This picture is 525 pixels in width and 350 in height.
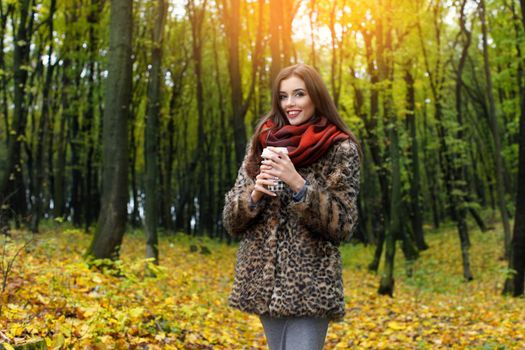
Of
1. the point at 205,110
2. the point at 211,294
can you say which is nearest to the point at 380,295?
the point at 211,294

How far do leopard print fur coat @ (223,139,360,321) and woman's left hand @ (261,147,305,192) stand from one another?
0.07 meters

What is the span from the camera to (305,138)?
2770 millimetres

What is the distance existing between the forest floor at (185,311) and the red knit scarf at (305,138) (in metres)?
2.14

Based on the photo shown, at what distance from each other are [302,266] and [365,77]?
19.3m

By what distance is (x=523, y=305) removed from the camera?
34.8 ft

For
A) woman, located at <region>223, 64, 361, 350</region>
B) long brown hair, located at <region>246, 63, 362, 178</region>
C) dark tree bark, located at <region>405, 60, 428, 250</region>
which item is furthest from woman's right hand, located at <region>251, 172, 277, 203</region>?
dark tree bark, located at <region>405, 60, 428, 250</region>

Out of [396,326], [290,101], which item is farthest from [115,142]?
[290,101]

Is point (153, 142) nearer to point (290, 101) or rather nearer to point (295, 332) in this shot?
point (290, 101)

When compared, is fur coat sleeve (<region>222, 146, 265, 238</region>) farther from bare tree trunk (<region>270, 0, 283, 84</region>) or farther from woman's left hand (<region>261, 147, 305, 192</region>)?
bare tree trunk (<region>270, 0, 283, 84</region>)

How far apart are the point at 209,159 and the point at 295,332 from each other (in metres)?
26.1

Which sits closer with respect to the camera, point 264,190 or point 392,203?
point 264,190

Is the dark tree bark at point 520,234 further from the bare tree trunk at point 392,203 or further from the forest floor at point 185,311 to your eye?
the bare tree trunk at point 392,203

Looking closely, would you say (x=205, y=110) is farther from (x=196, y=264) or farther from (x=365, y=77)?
(x=196, y=264)

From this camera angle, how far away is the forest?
6.46 meters
